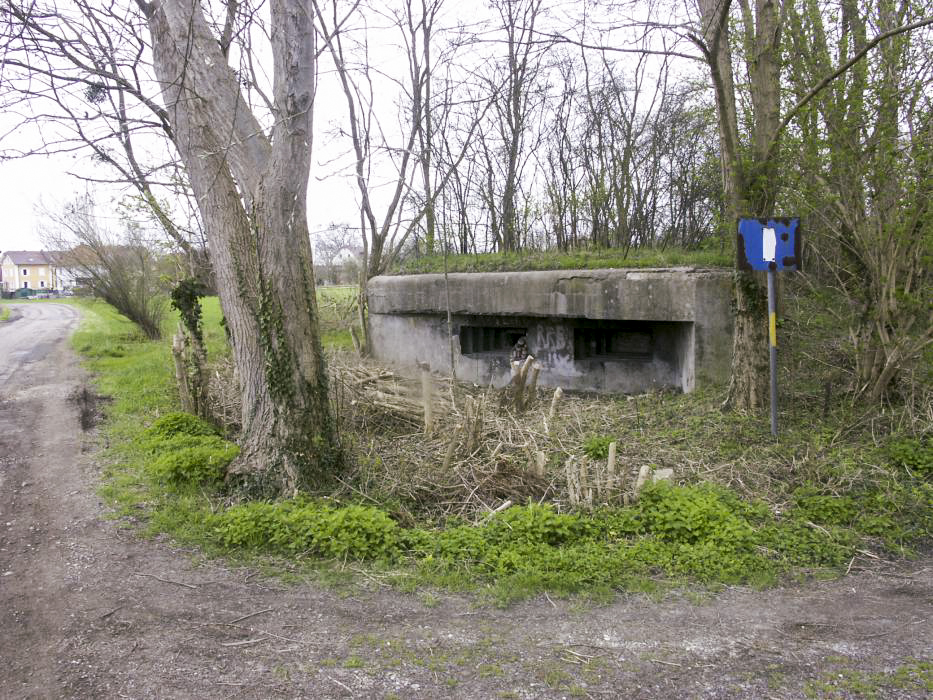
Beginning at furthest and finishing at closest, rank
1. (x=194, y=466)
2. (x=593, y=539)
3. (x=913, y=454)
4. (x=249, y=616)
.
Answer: (x=194, y=466)
(x=913, y=454)
(x=593, y=539)
(x=249, y=616)

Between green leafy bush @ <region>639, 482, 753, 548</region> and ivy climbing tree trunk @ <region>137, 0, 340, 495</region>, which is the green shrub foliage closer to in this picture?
green leafy bush @ <region>639, 482, 753, 548</region>

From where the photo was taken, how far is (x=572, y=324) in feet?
30.7

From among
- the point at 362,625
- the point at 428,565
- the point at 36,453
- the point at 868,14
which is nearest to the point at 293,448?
the point at 428,565

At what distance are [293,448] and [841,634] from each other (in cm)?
392

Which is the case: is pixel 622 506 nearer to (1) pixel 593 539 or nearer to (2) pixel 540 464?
(1) pixel 593 539

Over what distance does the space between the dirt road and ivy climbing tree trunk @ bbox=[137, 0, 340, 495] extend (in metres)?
1.21

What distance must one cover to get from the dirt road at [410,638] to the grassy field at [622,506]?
26 cm

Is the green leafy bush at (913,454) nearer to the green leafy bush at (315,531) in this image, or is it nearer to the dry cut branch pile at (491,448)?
the dry cut branch pile at (491,448)

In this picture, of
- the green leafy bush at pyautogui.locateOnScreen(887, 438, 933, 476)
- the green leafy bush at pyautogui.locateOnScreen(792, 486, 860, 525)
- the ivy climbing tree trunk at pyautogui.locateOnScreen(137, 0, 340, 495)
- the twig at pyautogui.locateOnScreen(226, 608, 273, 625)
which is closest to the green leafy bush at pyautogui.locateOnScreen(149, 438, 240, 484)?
the ivy climbing tree trunk at pyautogui.locateOnScreen(137, 0, 340, 495)

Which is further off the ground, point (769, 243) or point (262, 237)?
point (262, 237)

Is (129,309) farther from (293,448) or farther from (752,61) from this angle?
(752,61)

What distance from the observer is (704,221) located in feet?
40.4

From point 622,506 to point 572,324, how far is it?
4689 millimetres

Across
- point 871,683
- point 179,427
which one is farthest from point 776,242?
point 179,427
